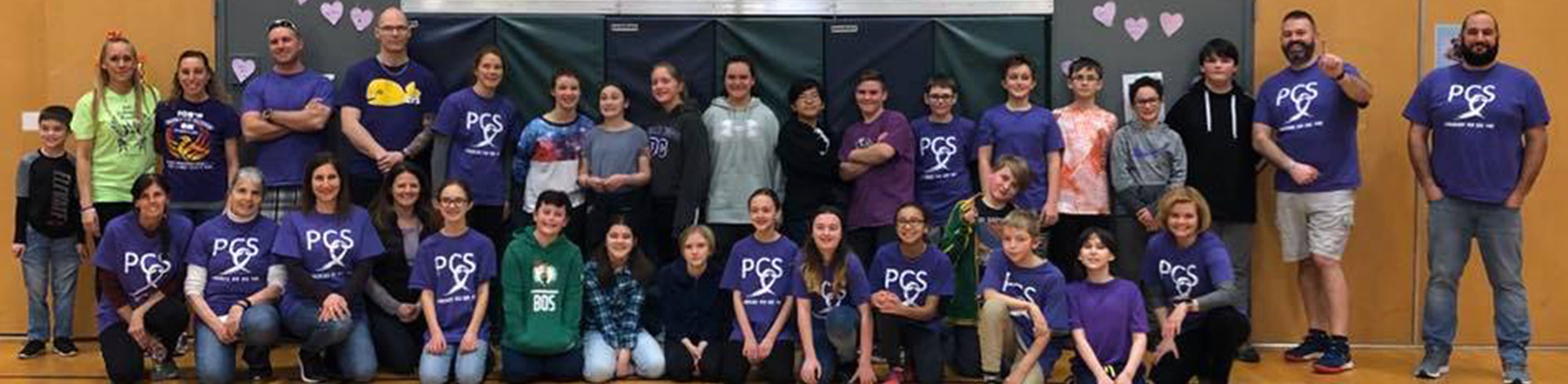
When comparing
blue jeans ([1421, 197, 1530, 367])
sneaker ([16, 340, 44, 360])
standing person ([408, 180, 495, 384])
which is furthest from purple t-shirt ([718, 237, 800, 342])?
sneaker ([16, 340, 44, 360])

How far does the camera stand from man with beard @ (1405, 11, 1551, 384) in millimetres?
6137

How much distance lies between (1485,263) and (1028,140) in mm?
2169

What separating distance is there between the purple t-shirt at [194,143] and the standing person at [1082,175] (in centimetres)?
417

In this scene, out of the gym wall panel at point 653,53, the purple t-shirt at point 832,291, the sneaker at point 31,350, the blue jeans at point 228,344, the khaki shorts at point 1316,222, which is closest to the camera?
the blue jeans at point 228,344

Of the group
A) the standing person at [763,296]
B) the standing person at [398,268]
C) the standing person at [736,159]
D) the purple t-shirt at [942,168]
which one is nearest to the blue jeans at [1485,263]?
the purple t-shirt at [942,168]

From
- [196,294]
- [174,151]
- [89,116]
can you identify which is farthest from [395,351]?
[89,116]

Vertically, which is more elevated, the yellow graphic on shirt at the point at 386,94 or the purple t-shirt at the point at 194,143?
the yellow graphic on shirt at the point at 386,94

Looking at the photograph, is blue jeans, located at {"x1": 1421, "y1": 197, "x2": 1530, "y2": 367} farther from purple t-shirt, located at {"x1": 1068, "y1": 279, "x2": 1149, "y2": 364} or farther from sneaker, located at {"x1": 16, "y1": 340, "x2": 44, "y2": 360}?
sneaker, located at {"x1": 16, "y1": 340, "x2": 44, "y2": 360}

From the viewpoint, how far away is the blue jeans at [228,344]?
19.6 feet

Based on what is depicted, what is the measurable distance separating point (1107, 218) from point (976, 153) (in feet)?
2.45

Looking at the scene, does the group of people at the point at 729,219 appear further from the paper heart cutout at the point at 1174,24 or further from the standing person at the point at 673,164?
the paper heart cutout at the point at 1174,24

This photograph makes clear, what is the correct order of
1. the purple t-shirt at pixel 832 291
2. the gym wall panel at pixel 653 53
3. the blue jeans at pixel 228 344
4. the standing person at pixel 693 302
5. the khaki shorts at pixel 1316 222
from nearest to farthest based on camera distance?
the blue jeans at pixel 228 344, the purple t-shirt at pixel 832 291, the standing person at pixel 693 302, the khaki shorts at pixel 1316 222, the gym wall panel at pixel 653 53

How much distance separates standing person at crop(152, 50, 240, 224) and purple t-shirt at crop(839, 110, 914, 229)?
3.11 meters

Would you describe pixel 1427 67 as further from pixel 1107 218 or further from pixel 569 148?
pixel 569 148
